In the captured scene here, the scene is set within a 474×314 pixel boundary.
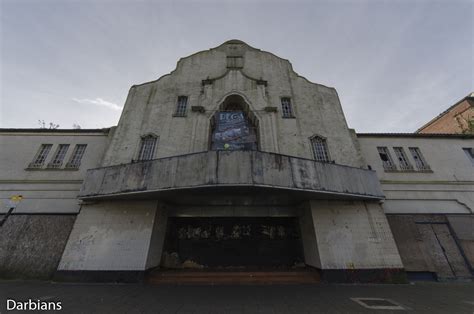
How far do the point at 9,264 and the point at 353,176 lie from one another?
67.9ft

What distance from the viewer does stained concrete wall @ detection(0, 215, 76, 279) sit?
998 centimetres

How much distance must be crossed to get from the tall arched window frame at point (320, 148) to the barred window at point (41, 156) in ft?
65.8

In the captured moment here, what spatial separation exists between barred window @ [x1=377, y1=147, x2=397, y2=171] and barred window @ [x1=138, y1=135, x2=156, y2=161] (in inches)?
684

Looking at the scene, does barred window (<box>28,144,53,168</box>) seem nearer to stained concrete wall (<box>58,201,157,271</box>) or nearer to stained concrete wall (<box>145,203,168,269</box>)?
stained concrete wall (<box>58,201,157,271</box>)

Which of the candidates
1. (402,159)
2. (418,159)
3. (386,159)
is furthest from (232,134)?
(418,159)

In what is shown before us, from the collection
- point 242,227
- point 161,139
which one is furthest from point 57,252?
point 242,227

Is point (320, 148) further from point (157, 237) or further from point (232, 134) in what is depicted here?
point (157, 237)

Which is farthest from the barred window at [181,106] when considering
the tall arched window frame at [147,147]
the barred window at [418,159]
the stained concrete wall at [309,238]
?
the barred window at [418,159]

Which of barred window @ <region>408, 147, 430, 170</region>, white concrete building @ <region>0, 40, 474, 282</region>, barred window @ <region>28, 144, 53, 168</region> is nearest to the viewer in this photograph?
white concrete building @ <region>0, 40, 474, 282</region>

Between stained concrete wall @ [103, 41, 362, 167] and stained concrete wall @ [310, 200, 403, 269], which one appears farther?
stained concrete wall @ [103, 41, 362, 167]

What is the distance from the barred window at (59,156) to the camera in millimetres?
12600

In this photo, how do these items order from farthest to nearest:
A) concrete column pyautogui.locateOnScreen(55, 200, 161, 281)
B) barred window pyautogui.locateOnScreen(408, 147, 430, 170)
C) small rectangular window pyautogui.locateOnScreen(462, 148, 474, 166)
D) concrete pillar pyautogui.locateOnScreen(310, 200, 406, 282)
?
small rectangular window pyautogui.locateOnScreen(462, 148, 474, 166) < barred window pyautogui.locateOnScreen(408, 147, 430, 170) < concrete pillar pyautogui.locateOnScreen(310, 200, 406, 282) < concrete column pyautogui.locateOnScreen(55, 200, 161, 281)

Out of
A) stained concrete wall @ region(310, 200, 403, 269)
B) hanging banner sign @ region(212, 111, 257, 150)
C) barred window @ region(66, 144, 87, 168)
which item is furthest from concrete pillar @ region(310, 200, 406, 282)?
barred window @ region(66, 144, 87, 168)

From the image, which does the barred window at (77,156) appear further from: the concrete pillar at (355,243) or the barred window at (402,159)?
the barred window at (402,159)
